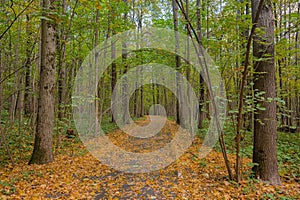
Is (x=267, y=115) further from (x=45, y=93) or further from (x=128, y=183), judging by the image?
(x=45, y=93)

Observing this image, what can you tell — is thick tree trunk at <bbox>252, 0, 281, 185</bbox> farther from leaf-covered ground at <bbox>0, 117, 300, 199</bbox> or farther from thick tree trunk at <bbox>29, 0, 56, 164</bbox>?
thick tree trunk at <bbox>29, 0, 56, 164</bbox>

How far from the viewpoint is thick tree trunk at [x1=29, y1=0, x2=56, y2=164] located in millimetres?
5922

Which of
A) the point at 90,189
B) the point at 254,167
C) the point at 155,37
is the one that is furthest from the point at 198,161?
the point at 155,37

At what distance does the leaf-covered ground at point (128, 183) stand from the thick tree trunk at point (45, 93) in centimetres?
52

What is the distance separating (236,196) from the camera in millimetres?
3834

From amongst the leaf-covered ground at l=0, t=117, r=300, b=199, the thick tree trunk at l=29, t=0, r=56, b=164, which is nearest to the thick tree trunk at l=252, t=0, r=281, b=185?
the leaf-covered ground at l=0, t=117, r=300, b=199

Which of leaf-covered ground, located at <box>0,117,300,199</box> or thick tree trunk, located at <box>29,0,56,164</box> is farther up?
thick tree trunk, located at <box>29,0,56,164</box>

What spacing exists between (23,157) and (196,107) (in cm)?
1010

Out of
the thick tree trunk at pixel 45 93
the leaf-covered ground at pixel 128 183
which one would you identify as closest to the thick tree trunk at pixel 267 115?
the leaf-covered ground at pixel 128 183

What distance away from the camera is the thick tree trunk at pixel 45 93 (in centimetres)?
592

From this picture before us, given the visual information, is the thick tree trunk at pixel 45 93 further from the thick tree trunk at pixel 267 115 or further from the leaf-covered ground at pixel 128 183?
the thick tree trunk at pixel 267 115

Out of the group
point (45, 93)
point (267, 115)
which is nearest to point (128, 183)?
point (267, 115)

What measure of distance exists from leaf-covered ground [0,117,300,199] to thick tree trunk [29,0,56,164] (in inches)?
20.3

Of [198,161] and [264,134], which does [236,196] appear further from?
[198,161]
